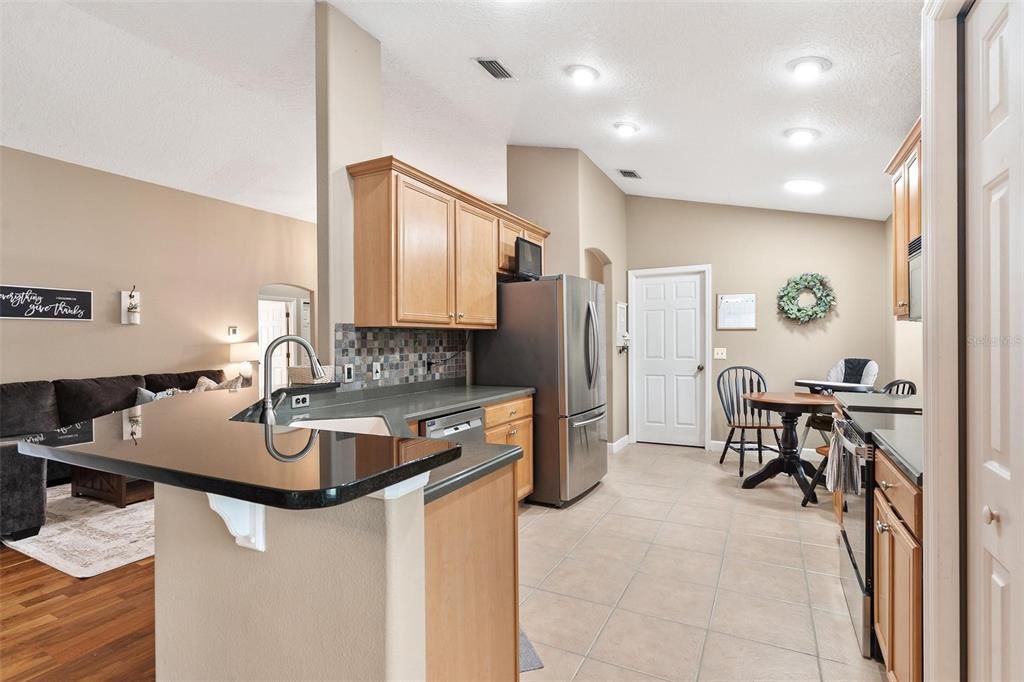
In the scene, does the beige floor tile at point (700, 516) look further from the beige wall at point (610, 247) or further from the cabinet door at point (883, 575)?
the beige wall at point (610, 247)

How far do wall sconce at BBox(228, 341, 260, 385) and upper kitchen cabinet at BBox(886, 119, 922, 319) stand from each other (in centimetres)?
613

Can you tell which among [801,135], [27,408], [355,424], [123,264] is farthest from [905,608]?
[123,264]

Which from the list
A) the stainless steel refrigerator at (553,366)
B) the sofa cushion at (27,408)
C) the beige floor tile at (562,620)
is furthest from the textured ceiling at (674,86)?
the sofa cushion at (27,408)

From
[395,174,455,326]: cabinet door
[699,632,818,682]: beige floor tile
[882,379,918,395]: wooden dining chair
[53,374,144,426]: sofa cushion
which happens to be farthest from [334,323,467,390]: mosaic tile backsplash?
[882,379,918,395]: wooden dining chair

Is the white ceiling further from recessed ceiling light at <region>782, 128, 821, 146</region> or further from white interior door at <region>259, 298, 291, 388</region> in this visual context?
white interior door at <region>259, 298, 291, 388</region>

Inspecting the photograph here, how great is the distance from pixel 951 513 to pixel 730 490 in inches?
125

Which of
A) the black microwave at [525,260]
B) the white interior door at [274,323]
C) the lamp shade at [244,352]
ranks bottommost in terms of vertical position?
the lamp shade at [244,352]

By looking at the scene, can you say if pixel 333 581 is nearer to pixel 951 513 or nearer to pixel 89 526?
pixel 951 513

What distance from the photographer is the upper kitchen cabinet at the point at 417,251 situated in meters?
2.95

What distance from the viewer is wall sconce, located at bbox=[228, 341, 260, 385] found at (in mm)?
6250

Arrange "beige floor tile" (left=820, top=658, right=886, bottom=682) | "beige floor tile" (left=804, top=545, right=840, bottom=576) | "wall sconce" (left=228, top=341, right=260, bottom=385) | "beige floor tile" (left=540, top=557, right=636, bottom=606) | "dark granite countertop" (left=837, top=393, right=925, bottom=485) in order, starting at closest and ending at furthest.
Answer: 1. "dark granite countertop" (left=837, top=393, right=925, bottom=485)
2. "beige floor tile" (left=820, top=658, right=886, bottom=682)
3. "beige floor tile" (left=540, top=557, right=636, bottom=606)
4. "beige floor tile" (left=804, top=545, right=840, bottom=576)
5. "wall sconce" (left=228, top=341, right=260, bottom=385)

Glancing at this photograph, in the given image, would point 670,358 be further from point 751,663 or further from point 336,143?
point 336,143

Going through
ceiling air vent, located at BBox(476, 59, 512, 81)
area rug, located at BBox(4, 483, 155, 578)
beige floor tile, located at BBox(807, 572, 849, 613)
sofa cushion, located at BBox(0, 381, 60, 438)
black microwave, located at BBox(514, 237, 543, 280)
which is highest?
ceiling air vent, located at BBox(476, 59, 512, 81)

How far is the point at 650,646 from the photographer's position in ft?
6.90
